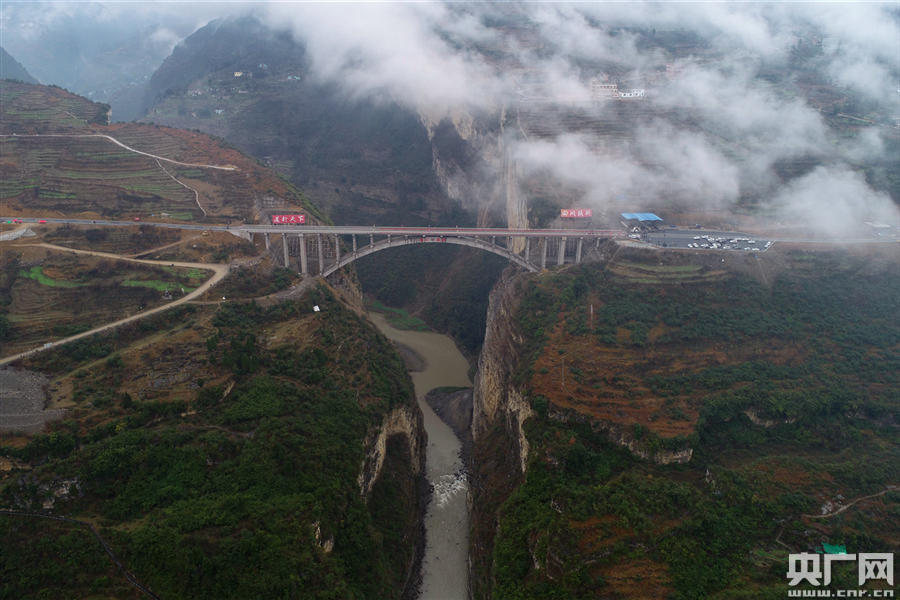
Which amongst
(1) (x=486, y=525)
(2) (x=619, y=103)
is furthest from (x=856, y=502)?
(2) (x=619, y=103)

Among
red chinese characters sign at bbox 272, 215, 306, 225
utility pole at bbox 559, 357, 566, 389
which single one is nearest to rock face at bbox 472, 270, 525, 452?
utility pole at bbox 559, 357, 566, 389

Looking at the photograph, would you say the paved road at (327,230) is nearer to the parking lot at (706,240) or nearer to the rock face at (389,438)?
the parking lot at (706,240)

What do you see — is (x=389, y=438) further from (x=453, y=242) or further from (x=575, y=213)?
(x=575, y=213)

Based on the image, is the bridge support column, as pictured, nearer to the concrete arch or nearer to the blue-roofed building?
the concrete arch

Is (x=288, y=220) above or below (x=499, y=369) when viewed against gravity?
above

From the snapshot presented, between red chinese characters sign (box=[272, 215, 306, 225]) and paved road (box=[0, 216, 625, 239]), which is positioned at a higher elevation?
red chinese characters sign (box=[272, 215, 306, 225])

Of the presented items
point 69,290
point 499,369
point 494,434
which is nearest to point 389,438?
point 494,434

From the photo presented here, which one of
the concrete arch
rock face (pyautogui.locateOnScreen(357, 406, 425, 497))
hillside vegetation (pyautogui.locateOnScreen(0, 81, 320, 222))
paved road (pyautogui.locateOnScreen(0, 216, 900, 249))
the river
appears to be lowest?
the river
